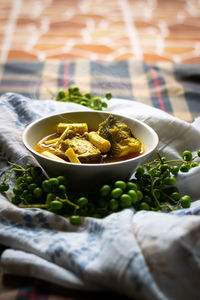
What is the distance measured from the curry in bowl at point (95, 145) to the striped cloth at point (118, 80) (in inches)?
16.0

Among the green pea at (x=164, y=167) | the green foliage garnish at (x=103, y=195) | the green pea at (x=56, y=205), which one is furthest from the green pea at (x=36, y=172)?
the green pea at (x=164, y=167)

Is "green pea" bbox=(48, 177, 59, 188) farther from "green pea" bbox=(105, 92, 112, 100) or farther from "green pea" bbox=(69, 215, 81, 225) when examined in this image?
"green pea" bbox=(105, 92, 112, 100)

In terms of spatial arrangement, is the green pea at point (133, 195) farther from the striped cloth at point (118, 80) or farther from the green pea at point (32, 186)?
the striped cloth at point (118, 80)

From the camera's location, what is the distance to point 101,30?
6.64 feet

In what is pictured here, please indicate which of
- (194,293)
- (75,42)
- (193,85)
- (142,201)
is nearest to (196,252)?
(194,293)

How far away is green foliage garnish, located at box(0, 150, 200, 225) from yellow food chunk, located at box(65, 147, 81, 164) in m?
0.04

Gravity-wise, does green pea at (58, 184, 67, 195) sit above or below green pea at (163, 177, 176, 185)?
above

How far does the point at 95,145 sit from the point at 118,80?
69cm

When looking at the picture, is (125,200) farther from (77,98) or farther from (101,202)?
(77,98)

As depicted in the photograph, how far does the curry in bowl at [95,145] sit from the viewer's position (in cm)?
72

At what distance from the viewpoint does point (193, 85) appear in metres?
1.37

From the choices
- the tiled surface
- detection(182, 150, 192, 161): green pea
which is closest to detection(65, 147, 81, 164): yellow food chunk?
detection(182, 150, 192, 161): green pea

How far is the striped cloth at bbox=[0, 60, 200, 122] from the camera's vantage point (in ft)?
4.13

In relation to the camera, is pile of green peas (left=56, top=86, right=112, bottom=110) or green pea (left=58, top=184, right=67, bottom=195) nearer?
green pea (left=58, top=184, right=67, bottom=195)
